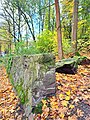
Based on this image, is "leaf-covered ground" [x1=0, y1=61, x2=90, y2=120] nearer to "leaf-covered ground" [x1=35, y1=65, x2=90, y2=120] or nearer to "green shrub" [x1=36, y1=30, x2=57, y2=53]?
"leaf-covered ground" [x1=35, y1=65, x2=90, y2=120]

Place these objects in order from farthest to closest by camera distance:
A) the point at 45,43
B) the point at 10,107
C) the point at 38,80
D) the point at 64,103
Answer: the point at 45,43 < the point at 10,107 < the point at 38,80 < the point at 64,103

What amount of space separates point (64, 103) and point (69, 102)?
3.5 inches

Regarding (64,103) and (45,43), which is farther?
(45,43)

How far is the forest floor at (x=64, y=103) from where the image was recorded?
9.32 feet

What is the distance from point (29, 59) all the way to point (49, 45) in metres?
6.94

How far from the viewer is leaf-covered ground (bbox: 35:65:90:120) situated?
9.21ft

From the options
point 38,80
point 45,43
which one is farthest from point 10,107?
point 45,43

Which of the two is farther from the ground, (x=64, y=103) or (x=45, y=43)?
(x=45, y=43)

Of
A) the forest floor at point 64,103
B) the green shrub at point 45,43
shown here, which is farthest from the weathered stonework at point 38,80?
the green shrub at point 45,43

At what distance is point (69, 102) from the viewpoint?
121 inches

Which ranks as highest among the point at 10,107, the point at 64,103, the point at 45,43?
the point at 45,43

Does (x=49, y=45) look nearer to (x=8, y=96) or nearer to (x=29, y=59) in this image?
(x=8, y=96)

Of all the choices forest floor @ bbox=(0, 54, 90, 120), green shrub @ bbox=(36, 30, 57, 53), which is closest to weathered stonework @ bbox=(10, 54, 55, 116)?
forest floor @ bbox=(0, 54, 90, 120)

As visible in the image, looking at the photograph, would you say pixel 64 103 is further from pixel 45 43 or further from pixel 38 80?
pixel 45 43
